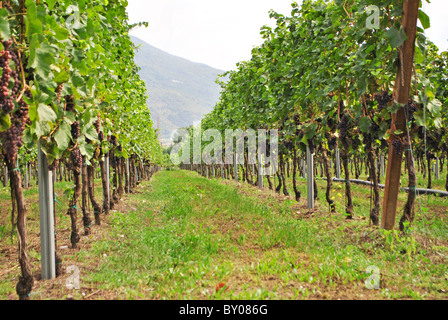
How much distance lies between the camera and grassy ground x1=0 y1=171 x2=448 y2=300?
128 inches

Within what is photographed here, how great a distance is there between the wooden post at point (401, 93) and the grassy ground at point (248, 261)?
0.44m

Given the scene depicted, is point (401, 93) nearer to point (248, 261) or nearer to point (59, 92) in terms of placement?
point (248, 261)

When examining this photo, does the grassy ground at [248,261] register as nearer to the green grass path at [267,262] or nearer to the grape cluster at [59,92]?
the green grass path at [267,262]

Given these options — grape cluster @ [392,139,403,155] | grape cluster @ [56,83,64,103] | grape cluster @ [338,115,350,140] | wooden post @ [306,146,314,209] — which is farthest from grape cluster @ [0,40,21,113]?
wooden post @ [306,146,314,209]

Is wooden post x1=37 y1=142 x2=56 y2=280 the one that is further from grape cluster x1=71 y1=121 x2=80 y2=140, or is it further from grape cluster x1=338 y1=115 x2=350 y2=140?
grape cluster x1=338 y1=115 x2=350 y2=140

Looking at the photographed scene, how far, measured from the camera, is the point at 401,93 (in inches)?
168

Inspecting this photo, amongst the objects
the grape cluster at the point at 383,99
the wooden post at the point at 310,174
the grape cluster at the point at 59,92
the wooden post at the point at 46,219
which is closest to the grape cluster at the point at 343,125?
the grape cluster at the point at 383,99

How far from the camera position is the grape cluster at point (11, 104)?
227 centimetres

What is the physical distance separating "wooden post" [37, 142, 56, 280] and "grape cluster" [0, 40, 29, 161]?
61 centimetres

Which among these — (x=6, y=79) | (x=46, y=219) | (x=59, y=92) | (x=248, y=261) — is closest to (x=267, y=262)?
(x=248, y=261)

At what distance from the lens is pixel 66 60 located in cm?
306

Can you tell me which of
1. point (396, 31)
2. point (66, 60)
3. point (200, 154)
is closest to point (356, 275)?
point (396, 31)
